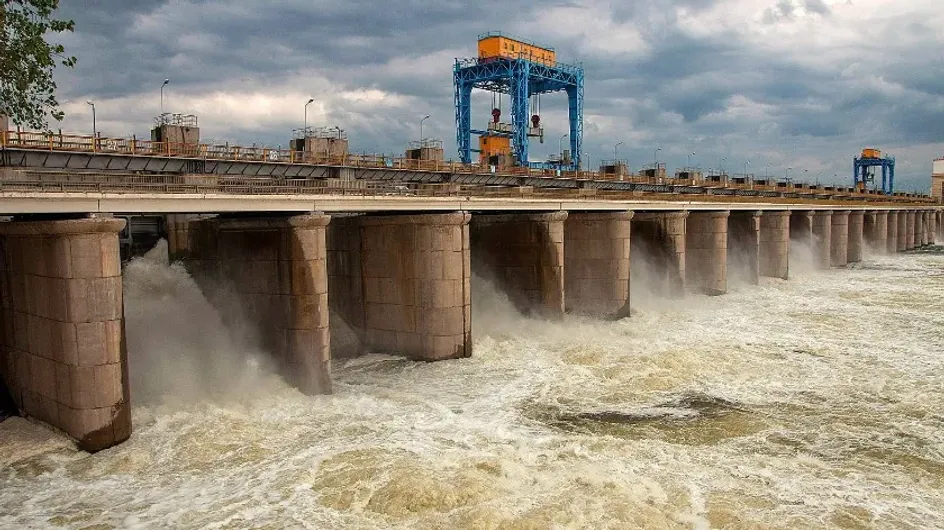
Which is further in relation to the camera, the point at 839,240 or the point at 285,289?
the point at 839,240

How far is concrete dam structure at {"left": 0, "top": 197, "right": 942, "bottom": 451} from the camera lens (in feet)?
65.5

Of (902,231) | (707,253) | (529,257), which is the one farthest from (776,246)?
(902,231)

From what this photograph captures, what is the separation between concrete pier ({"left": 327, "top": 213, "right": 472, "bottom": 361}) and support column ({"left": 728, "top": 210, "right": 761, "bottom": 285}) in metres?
35.9

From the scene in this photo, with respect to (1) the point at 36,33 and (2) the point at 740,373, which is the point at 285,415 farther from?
(2) the point at 740,373

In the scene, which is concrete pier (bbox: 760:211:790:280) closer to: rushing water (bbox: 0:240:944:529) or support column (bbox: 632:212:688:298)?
support column (bbox: 632:212:688:298)

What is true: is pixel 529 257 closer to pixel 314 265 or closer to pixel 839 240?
pixel 314 265

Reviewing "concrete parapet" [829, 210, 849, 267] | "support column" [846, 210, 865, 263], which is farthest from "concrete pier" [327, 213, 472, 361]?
"support column" [846, 210, 865, 263]

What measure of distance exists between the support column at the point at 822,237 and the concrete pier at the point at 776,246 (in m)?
13.7

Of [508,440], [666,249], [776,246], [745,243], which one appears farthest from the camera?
[776,246]

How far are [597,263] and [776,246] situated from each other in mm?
28963

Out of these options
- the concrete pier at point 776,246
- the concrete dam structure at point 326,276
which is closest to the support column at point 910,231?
the concrete pier at point 776,246

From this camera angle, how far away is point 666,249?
161 ft

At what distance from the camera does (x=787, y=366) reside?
31203mm

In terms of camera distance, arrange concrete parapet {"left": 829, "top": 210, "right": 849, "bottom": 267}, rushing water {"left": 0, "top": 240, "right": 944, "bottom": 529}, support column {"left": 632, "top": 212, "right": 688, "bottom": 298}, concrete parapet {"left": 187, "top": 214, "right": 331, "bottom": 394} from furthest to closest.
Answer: concrete parapet {"left": 829, "top": 210, "right": 849, "bottom": 267}, support column {"left": 632, "top": 212, "right": 688, "bottom": 298}, concrete parapet {"left": 187, "top": 214, "right": 331, "bottom": 394}, rushing water {"left": 0, "top": 240, "right": 944, "bottom": 529}
